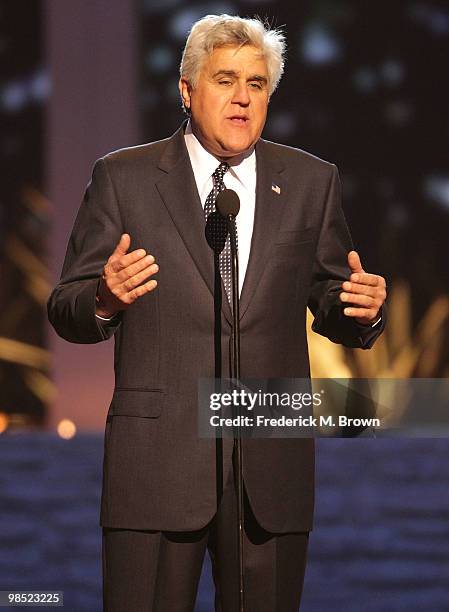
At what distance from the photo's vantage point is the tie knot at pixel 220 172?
198 centimetres

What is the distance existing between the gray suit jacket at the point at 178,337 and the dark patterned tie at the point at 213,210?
2 centimetres

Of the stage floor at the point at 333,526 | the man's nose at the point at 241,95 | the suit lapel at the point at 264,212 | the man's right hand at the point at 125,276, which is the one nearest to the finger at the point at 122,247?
the man's right hand at the point at 125,276

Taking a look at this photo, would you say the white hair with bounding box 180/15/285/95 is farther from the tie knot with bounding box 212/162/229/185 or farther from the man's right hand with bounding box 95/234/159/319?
the man's right hand with bounding box 95/234/159/319

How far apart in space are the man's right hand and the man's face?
312 mm

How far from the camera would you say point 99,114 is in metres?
5.88

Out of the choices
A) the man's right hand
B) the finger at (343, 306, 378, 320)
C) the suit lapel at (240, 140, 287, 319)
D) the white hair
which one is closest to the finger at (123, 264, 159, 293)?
the man's right hand

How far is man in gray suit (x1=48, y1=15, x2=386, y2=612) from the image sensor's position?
1.88 metres

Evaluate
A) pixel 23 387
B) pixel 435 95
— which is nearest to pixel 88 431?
pixel 23 387

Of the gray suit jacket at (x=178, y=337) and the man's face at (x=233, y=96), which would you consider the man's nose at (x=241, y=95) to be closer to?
the man's face at (x=233, y=96)

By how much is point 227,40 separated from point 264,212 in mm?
Result: 309

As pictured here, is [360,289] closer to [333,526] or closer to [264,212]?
[264,212]

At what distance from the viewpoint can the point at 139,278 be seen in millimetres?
1707

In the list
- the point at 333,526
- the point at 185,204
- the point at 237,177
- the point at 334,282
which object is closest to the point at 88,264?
the point at 185,204

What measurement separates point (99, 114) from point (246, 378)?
13.7 ft
